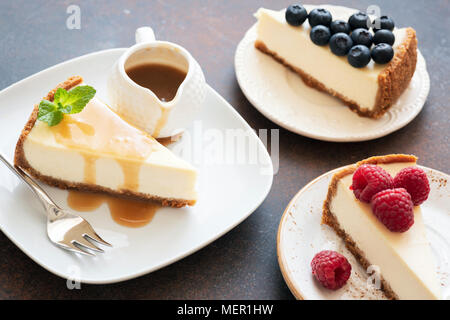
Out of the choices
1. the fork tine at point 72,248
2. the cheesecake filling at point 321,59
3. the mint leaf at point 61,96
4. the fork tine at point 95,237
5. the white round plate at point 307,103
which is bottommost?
the fork tine at point 72,248

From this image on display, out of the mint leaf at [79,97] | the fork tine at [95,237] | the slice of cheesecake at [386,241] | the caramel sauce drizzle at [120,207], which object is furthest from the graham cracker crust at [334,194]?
the mint leaf at [79,97]

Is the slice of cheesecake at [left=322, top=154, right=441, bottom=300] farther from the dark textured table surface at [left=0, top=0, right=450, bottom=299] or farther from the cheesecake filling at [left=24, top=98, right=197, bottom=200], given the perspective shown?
the cheesecake filling at [left=24, top=98, right=197, bottom=200]

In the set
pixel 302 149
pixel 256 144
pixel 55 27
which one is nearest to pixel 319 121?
pixel 302 149

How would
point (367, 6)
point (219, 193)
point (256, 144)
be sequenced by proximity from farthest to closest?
1. point (367, 6)
2. point (256, 144)
3. point (219, 193)

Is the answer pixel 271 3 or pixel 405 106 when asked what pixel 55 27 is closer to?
pixel 271 3

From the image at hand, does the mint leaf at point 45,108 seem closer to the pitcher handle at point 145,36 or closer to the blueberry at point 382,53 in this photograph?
the pitcher handle at point 145,36

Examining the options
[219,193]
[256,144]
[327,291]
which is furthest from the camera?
[256,144]
